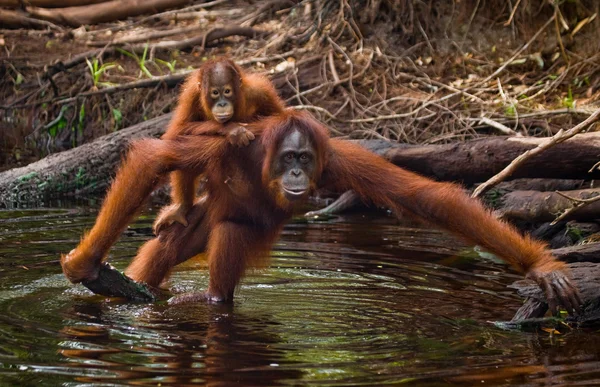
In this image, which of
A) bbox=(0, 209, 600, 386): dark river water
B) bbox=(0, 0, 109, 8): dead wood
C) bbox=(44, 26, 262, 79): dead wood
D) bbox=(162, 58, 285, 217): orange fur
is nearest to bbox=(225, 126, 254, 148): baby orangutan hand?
bbox=(162, 58, 285, 217): orange fur

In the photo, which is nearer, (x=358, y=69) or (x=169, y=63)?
(x=358, y=69)

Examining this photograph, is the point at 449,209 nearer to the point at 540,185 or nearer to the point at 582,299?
the point at 582,299

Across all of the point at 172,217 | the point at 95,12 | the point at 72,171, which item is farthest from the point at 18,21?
the point at 172,217

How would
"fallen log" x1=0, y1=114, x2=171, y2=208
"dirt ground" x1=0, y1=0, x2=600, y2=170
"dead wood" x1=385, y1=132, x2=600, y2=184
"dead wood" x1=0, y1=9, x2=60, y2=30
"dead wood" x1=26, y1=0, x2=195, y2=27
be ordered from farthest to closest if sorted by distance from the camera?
"dead wood" x1=26, y1=0, x2=195, y2=27
"dead wood" x1=0, y1=9, x2=60, y2=30
"dirt ground" x1=0, y1=0, x2=600, y2=170
"fallen log" x1=0, y1=114, x2=171, y2=208
"dead wood" x1=385, y1=132, x2=600, y2=184

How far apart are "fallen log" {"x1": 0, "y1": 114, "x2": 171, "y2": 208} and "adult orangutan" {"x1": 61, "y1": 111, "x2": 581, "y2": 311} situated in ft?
11.3

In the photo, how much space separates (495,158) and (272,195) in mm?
2288

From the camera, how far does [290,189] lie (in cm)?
490

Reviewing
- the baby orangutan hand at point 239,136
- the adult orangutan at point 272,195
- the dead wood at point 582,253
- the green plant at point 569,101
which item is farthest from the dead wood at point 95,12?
the dead wood at point 582,253

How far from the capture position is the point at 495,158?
6863 mm

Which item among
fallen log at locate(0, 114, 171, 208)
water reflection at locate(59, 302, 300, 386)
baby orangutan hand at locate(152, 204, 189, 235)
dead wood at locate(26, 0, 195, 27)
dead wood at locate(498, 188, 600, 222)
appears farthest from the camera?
dead wood at locate(26, 0, 195, 27)

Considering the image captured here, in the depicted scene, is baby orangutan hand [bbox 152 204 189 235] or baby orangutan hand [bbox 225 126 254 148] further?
baby orangutan hand [bbox 152 204 189 235]

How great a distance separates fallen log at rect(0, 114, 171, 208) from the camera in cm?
867

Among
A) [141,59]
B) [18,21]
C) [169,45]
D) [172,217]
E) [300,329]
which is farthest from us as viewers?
[18,21]

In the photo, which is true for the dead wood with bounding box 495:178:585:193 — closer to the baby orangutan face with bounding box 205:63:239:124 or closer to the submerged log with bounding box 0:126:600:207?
the submerged log with bounding box 0:126:600:207
